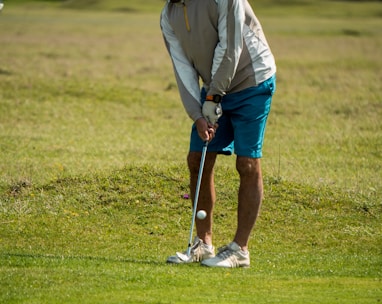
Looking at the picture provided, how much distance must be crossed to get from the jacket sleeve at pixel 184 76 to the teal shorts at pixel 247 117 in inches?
9.7

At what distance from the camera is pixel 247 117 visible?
8.00 metres

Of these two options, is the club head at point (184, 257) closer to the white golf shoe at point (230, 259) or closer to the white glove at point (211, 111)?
the white golf shoe at point (230, 259)

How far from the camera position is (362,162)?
1551 cm

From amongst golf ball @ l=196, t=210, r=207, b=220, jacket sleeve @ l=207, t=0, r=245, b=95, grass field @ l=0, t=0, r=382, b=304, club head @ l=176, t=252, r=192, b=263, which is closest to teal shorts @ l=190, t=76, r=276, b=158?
jacket sleeve @ l=207, t=0, r=245, b=95

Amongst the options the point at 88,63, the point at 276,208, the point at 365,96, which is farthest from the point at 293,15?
the point at 276,208

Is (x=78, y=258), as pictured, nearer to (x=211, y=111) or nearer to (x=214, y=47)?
(x=211, y=111)

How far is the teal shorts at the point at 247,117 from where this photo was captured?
8.00m

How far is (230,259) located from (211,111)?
1.31 m

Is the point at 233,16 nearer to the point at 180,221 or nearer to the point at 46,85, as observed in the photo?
the point at 180,221

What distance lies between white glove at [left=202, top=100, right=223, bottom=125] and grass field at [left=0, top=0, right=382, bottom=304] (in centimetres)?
131

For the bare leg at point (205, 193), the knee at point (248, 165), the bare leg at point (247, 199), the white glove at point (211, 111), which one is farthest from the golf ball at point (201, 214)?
the white glove at point (211, 111)

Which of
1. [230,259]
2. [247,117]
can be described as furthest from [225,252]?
[247,117]

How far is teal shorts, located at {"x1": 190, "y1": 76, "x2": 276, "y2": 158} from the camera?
800 centimetres

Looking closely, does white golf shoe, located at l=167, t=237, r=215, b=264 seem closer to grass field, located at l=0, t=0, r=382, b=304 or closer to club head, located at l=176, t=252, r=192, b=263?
club head, located at l=176, t=252, r=192, b=263
